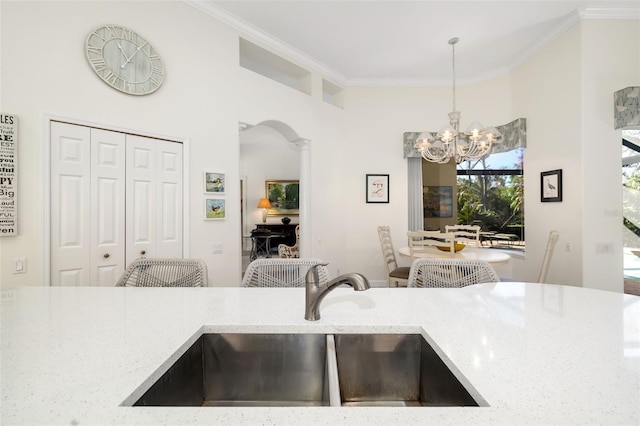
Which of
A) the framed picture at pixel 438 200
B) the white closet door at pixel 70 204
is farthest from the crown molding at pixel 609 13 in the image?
the white closet door at pixel 70 204

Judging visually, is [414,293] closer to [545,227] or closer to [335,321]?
[335,321]

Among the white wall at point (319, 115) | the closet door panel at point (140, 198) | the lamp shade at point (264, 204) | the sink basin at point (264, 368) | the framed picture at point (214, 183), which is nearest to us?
the sink basin at point (264, 368)

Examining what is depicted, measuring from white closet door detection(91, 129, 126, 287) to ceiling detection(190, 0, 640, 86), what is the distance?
1.74m

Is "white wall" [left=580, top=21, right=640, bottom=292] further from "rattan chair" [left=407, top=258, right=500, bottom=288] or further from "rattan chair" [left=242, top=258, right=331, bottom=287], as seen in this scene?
"rattan chair" [left=242, top=258, right=331, bottom=287]

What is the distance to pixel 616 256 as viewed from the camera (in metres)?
3.04

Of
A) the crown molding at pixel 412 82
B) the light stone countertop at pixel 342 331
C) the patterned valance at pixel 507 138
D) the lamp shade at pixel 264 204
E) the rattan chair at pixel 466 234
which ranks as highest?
the crown molding at pixel 412 82

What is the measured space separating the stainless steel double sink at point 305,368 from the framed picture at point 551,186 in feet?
11.9

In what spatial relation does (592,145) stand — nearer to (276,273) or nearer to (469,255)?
(469,255)

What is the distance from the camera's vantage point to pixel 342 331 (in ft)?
3.07

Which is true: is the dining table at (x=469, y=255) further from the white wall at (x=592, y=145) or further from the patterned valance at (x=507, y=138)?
the patterned valance at (x=507, y=138)

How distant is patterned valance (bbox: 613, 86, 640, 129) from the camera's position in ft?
9.39

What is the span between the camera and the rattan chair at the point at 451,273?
60.2 inches

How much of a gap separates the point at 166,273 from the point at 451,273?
1.63 meters

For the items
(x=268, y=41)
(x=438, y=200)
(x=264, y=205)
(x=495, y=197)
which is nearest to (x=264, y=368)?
(x=268, y=41)
